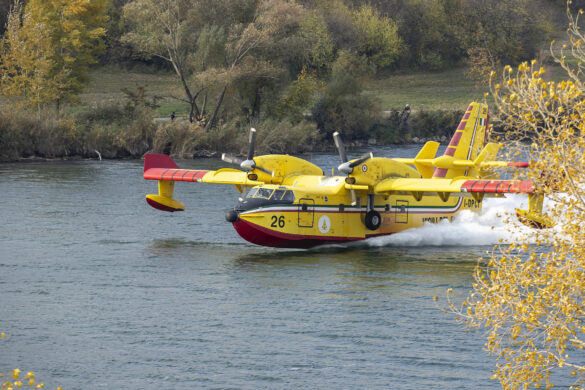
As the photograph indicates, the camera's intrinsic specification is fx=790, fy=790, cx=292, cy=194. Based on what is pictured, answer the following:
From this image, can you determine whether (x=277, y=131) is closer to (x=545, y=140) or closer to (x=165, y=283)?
(x=165, y=283)

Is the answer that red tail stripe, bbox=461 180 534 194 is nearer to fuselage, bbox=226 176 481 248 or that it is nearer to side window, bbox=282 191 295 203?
fuselage, bbox=226 176 481 248

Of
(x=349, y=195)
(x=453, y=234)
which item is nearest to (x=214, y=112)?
(x=453, y=234)

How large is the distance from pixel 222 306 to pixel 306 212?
800 cm

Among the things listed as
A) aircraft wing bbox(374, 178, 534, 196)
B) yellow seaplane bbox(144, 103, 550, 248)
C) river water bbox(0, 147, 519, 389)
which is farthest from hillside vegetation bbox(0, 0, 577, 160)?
aircraft wing bbox(374, 178, 534, 196)

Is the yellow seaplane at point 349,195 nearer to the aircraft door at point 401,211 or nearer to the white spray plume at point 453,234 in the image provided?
the aircraft door at point 401,211

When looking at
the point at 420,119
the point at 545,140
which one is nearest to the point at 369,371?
the point at 545,140

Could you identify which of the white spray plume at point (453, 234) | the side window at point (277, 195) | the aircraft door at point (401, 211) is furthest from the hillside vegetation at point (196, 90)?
the side window at point (277, 195)

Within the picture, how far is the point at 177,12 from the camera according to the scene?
72.6m

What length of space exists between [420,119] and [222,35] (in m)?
25.1

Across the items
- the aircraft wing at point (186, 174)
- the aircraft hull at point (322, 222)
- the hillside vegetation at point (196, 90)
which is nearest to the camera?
the aircraft hull at point (322, 222)

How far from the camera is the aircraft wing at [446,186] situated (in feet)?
106

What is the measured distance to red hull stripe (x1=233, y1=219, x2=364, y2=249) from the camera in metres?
32.0

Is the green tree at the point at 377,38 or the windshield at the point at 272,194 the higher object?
the green tree at the point at 377,38

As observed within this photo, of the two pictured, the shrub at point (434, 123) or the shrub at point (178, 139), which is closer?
the shrub at point (178, 139)
